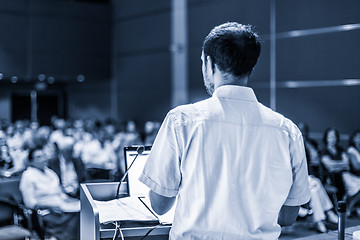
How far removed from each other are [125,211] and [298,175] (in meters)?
0.81

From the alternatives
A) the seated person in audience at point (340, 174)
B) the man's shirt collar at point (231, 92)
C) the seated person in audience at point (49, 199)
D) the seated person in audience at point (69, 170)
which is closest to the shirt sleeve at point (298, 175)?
the man's shirt collar at point (231, 92)

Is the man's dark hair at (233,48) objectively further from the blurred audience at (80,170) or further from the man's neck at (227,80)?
the blurred audience at (80,170)

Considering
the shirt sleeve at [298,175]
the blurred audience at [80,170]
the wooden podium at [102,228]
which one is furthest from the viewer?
the blurred audience at [80,170]

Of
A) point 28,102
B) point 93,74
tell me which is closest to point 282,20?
point 93,74

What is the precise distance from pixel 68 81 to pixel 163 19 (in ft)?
15.0

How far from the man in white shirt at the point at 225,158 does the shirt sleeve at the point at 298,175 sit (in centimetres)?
3

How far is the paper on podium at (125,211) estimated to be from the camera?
1.68m

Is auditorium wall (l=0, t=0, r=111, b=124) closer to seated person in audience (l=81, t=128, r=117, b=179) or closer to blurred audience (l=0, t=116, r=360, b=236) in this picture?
blurred audience (l=0, t=116, r=360, b=236)

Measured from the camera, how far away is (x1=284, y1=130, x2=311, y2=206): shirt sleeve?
3.98 ft

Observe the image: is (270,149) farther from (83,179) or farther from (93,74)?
(93,74)

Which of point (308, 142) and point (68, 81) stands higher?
point (68, 81)

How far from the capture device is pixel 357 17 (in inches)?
280

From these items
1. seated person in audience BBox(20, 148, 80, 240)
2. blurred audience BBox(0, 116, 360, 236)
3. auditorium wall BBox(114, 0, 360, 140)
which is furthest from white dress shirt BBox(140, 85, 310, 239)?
auditorium wall BBox(114, 0, 360, 140)

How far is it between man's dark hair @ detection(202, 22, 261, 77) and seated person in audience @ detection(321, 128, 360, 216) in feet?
16.5
